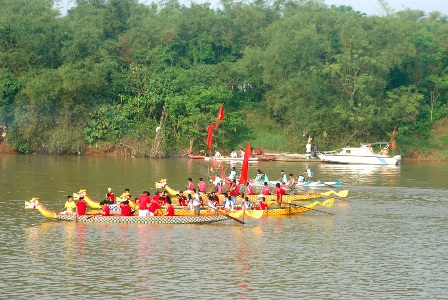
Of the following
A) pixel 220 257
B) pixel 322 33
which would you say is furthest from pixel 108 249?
pixel 322 33

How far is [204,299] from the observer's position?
22.2 m

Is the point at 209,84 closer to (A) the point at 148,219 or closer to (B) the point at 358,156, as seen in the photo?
(B) the point at 358,156

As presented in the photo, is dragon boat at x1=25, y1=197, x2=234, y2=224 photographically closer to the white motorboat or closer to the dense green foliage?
the dense green foliage

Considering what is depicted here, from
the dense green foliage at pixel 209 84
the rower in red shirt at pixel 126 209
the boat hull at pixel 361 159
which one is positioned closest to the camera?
the rower in red shirt at pixel 126 209

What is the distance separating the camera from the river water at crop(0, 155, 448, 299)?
2328 centimetres

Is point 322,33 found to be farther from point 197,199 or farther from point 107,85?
point 197,199

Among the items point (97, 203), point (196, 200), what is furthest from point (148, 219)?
point (97, 203)

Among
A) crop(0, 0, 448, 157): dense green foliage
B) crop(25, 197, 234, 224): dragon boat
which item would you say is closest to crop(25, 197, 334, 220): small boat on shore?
crop(25, 197, 234, 224): dragon boat

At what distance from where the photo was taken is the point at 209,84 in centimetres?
7588

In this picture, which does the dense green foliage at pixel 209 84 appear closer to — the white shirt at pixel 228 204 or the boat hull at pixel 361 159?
the boat hull at pixel 361 159

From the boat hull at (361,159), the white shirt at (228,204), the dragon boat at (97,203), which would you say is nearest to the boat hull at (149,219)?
the dragon boat at (97,203)

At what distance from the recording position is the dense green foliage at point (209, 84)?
230 feet

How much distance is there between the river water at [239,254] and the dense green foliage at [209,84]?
2577 cm

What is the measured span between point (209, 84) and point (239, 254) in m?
48.8
